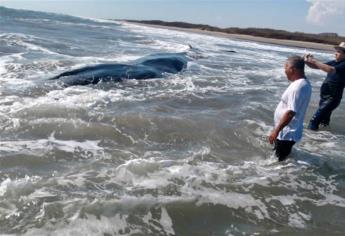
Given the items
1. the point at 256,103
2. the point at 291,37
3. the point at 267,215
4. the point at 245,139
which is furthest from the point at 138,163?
the point at 291,37

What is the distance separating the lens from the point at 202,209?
5.16 meters

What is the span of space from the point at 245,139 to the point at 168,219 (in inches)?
141

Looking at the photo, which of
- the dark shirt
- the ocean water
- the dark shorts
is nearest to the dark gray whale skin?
the ocean water

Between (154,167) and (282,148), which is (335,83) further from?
(154,167)

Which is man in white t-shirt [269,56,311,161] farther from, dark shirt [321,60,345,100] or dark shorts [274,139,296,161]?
dark shirt [321,60,345,100]

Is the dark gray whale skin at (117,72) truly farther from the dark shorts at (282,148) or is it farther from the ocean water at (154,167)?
the dark shorts at (282,148)

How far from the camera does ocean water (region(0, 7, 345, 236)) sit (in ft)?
15.8

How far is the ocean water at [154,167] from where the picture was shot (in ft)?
15.8

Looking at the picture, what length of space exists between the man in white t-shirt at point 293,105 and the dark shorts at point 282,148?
4 cm

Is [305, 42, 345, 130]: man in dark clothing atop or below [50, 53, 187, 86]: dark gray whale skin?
atop

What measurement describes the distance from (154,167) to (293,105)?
2.07 metres

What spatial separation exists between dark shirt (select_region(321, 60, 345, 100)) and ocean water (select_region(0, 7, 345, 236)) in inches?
30.7

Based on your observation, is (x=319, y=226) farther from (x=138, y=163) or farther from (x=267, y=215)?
(x=138, y=163)

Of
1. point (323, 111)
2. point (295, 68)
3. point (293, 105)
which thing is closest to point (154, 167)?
point (293, 105)
